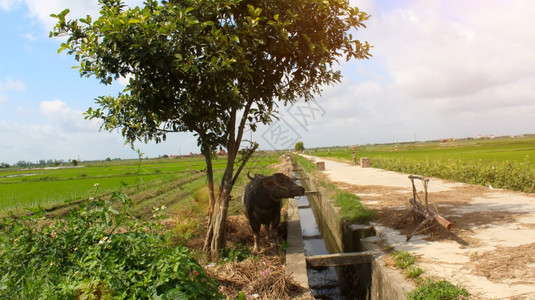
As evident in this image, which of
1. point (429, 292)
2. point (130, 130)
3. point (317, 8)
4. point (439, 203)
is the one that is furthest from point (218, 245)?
point (439, 203)

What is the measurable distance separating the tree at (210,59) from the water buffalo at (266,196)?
56cm

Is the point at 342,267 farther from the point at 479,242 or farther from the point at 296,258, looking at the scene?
the point at 479,242

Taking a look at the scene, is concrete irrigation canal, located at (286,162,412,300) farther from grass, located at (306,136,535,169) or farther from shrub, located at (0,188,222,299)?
grass, located at (306,136,535,169)

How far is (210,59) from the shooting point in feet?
14.3

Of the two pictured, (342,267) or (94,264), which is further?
(342,267)

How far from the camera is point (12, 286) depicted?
283cm

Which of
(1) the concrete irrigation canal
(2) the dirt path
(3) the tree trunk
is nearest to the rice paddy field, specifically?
(3) the tree trunk

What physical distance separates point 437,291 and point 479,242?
2162 millimetres

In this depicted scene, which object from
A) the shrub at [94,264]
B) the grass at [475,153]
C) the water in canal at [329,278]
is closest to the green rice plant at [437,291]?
the shrub at [94,264]

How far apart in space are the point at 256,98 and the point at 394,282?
127 inches

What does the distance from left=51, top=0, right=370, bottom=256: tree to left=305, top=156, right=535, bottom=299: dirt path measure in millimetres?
2955

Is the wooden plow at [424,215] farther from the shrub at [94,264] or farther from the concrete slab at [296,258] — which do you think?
the shrub at [94,264]

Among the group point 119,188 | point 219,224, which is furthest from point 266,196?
point 119,188

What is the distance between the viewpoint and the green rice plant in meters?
3.11
